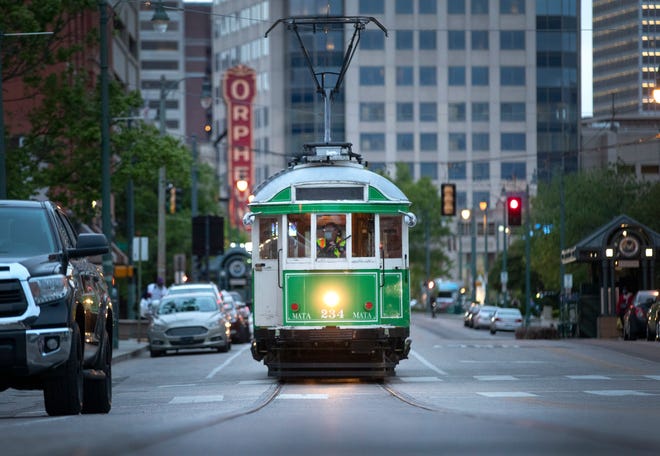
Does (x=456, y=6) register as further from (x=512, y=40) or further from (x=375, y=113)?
(x=375, y=113)

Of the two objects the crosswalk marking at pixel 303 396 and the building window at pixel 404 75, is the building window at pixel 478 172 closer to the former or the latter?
the building window at pixel 404 75

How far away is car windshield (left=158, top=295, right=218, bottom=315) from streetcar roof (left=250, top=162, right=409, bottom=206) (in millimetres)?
15874

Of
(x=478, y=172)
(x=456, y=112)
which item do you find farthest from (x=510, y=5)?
(x=478, y=172)

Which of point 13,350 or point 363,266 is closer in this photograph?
point 13,350

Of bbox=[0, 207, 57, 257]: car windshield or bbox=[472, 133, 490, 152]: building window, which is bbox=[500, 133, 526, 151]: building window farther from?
bbox=[0, 207, 57, 257]: car windshield

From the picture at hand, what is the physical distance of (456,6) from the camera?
5581 inches

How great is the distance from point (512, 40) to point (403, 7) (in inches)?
421

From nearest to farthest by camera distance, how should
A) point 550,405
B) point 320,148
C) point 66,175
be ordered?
point 550,405 < point 320,148 < point 66,175

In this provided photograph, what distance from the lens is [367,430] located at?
Result: 13.2 meters

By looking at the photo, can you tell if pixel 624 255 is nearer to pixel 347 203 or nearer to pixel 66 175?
pixel 66 175

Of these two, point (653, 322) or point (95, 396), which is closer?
point (95, 396)

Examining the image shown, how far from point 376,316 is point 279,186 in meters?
2.67

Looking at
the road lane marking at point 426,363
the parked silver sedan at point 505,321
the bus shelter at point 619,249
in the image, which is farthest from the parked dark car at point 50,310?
the parked silver sedan at point 505,321

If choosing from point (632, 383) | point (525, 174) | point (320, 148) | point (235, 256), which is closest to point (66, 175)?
point (320, 148)
